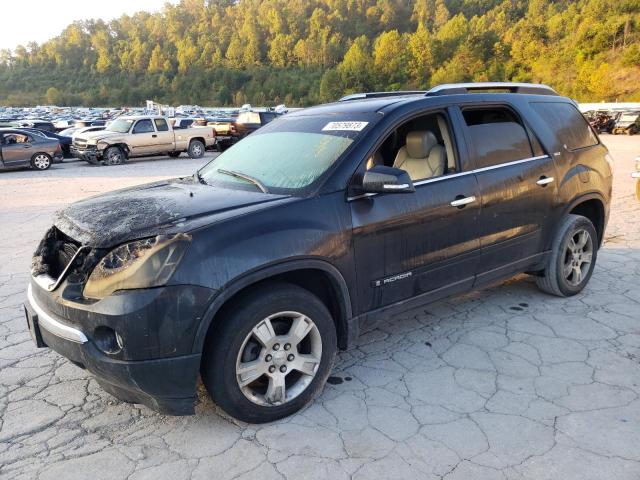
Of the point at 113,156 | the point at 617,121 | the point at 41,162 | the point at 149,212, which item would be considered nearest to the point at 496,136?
the point at 149,212

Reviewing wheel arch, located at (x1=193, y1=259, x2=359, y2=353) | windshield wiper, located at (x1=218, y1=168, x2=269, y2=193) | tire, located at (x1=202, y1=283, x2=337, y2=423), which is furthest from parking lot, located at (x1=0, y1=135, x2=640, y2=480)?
windshield wiper, located at (x1=218, y1=168, x2=269, y2=193)

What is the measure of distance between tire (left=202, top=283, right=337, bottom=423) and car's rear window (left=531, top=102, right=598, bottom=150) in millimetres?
2763

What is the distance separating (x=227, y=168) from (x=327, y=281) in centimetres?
129

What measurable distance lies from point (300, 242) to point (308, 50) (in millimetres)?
153471

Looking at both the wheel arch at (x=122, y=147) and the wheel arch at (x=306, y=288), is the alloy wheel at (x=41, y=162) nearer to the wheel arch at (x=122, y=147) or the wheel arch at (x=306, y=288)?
the wheel arch at (x=122, y=147)

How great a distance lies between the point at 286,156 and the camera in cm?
351

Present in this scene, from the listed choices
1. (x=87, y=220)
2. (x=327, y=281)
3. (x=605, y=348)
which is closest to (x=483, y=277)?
(x=605, y=348)

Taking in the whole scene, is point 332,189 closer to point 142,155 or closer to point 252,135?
point 252,135

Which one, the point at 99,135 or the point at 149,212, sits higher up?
the point at 149,212

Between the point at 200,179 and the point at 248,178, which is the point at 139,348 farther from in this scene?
the point at 200,179

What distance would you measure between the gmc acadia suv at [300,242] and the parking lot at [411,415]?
0.27m

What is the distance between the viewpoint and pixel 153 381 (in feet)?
8.19

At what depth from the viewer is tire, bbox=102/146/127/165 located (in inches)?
687

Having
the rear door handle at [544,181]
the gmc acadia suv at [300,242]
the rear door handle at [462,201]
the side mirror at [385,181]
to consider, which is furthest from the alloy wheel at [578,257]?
the side mirror at [385,181]
